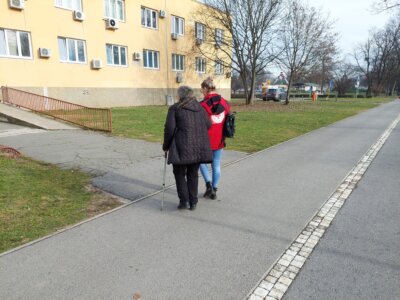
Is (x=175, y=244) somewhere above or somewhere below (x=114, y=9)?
below

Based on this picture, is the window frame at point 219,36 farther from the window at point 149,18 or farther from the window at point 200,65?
the window at point 149,18

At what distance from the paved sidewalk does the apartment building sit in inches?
581

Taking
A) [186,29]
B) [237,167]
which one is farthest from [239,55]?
[237,167]

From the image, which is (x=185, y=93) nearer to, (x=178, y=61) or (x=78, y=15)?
(x=78, y=15)

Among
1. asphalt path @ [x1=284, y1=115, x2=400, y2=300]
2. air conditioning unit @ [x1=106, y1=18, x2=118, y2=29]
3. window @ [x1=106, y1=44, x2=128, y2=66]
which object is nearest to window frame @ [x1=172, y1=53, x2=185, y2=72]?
window @ [x1=106, y1=44, x2=128, y2=66]

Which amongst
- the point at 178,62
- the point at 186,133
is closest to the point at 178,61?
the point at 178,62

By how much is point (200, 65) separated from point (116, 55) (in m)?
11.6

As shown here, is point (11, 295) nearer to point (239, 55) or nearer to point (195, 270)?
point (195, 270)

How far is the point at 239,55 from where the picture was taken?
29.2 meters

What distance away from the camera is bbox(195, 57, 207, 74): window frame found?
32125 millimetres

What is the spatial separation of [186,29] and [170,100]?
740 cm

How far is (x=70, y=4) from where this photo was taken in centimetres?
1984

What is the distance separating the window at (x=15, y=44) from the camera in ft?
54.8

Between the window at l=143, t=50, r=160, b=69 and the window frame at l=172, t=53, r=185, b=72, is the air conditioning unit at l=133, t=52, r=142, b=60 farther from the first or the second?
the window frame at l=172, t=53, r=185, b=72
